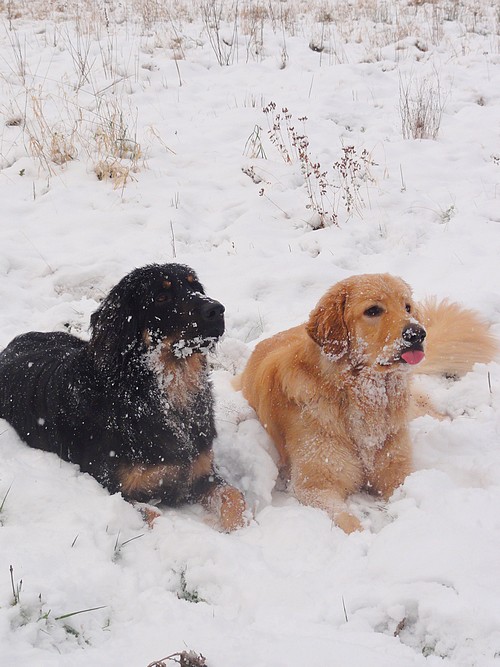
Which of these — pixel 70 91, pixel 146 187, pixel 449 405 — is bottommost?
pixel 449 405

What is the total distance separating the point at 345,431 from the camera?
11.6 ft

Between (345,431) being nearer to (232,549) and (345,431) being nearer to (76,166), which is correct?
(232,549)

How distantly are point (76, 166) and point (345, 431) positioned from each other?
5.09 metres

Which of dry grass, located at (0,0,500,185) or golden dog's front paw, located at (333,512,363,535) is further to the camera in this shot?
dry grass, located at (0,0,500,185)

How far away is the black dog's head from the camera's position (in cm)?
315

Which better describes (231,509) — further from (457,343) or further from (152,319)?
(457,343)

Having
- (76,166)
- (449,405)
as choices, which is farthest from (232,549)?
(76,166)

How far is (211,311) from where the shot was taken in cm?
313

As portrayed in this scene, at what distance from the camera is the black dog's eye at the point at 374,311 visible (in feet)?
10.7

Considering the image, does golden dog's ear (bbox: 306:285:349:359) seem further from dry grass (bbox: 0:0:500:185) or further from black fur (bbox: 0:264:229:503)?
dry grass (bbox: 0:0:500:185)

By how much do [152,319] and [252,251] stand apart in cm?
293

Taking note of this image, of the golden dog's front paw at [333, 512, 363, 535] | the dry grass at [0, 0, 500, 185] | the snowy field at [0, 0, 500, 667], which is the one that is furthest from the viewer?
the dry grass at [0, 0, 500, 185]

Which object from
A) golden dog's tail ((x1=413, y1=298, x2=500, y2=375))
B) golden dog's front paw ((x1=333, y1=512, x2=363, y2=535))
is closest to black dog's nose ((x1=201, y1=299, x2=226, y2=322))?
golden dog's front paw ((x1=333, y1=512, x2=363, y2=535))

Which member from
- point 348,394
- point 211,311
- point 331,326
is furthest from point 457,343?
point 211,311
